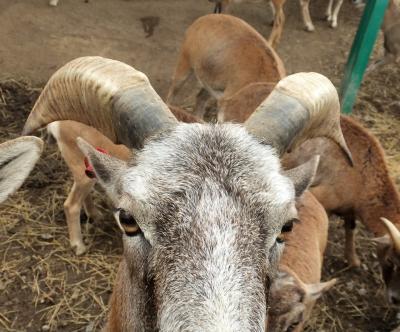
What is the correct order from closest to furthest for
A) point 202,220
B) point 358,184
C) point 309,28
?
point 202,220 → point 358,184 → point 309,28

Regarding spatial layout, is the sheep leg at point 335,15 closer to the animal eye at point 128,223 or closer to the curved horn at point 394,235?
the curved horn at point 394,235

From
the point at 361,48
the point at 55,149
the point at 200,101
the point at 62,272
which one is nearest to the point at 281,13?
the point at 361,48

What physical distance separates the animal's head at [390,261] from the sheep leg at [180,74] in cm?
402

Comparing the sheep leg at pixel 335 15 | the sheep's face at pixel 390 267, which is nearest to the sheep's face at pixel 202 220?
the sheep's face at pixel 390 267

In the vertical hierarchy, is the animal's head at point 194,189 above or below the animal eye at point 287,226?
above

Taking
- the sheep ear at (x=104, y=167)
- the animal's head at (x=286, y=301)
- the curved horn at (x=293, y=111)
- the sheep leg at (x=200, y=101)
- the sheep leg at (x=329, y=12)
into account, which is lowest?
the sheep leg at (x=200, y=101)

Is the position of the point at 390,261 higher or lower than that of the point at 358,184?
lower

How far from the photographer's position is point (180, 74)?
7840mm

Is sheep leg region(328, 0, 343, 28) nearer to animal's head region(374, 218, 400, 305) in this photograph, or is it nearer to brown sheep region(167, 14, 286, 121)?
brown sheep region(167, 14, 286, 121)

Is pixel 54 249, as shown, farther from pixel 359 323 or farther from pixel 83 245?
pixel 359 323

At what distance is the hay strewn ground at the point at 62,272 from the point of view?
514 centimetres

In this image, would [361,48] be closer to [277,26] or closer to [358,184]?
[277,26]

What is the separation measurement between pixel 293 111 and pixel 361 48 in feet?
16.6

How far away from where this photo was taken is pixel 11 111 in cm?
714
